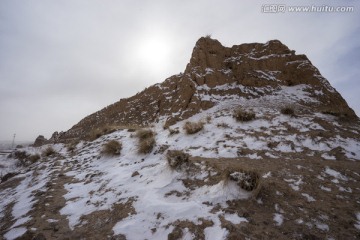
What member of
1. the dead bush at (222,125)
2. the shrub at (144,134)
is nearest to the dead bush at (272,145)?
the dead bush at (222,125)

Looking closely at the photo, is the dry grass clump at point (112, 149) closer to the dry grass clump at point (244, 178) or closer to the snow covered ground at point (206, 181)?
the snow covered ground at point (206, 181)

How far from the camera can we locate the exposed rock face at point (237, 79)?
10.4m

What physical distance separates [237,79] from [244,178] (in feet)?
29.1

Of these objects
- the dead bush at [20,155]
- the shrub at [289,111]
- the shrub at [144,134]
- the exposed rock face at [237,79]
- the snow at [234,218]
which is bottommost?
the snow at [234,218]

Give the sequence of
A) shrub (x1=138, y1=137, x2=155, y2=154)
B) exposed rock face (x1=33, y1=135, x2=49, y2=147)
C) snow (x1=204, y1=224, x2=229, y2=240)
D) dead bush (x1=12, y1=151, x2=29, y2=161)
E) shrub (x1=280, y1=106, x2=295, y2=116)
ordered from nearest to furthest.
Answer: snow (x1=204, y1=224, x2=229, y2=240) < shrub (x1=138, y1=137, x2=155, y2=154) < shrub (x1=280, y1=106, x2=295, y2=116) < dead bush (x1=12, y1=151, x2=29, y2=161) < exposed rock face (x1=33, y1=135, x2=49, y2=147)

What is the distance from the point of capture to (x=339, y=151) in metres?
4.91

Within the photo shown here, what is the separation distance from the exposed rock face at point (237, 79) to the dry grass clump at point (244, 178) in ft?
21.7

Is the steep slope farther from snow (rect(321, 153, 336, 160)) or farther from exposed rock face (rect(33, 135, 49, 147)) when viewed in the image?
exposed rock face (rect(33, 135, 49, 147))

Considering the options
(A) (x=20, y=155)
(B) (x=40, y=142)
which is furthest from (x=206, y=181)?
(B) (x=40, y=142)

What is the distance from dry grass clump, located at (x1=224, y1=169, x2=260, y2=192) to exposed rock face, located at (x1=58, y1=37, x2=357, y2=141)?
6.62m

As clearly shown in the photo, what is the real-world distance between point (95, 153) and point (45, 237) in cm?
415

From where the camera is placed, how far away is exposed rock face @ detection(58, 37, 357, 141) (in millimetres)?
10435

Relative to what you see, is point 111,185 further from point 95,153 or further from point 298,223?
point 298,223

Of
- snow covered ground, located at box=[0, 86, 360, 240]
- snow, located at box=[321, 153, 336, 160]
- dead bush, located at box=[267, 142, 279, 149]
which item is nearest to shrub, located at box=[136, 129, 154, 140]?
snow covered ground, located at box=[0, 86, 360, 240]
